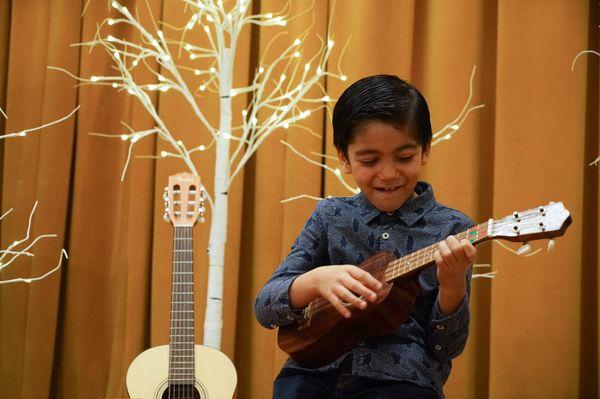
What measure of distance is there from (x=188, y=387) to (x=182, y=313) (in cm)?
23

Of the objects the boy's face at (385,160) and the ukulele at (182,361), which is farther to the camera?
the ukulele at (182,361)

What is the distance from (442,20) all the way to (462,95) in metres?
0.29

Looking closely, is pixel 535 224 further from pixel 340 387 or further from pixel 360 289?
pixel 340 387

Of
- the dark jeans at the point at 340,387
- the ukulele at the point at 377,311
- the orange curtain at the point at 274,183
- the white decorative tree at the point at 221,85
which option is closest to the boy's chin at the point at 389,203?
the ukulele at the point at 377,311

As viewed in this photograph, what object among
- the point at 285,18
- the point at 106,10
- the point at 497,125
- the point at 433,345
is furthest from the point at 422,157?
the point at 106,10

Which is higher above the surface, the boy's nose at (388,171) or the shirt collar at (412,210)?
the boy's nose at (388,171)

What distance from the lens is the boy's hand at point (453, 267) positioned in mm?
1233

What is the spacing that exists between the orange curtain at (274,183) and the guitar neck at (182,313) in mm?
565

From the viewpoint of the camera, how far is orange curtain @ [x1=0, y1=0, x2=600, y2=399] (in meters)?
2.53

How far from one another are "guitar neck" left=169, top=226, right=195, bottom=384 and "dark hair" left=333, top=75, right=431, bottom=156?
0.90 metres

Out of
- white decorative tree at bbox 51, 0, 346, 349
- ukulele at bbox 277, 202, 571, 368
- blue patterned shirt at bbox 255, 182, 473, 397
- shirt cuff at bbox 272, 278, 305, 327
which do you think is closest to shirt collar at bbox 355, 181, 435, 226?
blue patterned shirt at bbox 255, 182, 473, 397

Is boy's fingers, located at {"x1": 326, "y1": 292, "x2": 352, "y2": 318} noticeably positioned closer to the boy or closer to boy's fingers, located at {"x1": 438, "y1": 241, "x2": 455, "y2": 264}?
the boy

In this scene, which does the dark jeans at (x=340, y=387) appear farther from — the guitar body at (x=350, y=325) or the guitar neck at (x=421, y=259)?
the guitar neck at (x=421, y=259)

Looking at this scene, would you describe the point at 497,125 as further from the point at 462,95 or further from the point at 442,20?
the point at 442,20
